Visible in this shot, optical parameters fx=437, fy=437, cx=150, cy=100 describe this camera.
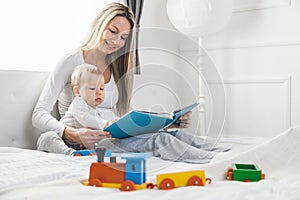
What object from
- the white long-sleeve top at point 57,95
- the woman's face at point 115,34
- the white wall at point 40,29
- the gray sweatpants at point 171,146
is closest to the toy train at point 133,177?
the gray sweatpants at point 171,146

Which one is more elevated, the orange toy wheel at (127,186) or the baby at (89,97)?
the baby at (89,97)

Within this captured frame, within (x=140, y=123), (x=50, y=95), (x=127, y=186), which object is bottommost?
(x=127, y=186)

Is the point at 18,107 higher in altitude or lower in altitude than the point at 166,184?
higher

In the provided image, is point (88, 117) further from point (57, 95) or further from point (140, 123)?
point (57, 95)

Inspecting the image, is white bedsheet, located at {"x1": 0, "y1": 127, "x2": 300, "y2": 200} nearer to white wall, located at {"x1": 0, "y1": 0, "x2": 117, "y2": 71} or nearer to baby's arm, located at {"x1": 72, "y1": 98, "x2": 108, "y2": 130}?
baby's arm, located at {"x1": 72, "y1": 98, "x2": 108, "y2": 130}

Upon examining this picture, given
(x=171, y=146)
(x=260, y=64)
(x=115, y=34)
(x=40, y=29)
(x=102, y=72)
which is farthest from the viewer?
(x=260, y=64)

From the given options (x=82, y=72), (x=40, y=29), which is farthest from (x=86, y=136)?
(x=40, y=29)

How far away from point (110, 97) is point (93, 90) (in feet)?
0.34

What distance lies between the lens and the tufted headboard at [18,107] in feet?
5.92

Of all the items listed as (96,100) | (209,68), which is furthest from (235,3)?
(96,100)

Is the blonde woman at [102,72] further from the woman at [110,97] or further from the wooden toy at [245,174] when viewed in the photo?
the wooden toy at [245,174]

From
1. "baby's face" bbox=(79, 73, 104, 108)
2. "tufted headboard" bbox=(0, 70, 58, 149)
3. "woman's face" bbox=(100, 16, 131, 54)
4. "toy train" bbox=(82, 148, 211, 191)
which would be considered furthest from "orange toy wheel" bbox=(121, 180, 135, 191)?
"tufted headboard" bbox=(0, 70, 58, 149)

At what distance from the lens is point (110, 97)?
1147mm

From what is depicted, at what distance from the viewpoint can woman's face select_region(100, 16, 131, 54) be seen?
1.30 m
